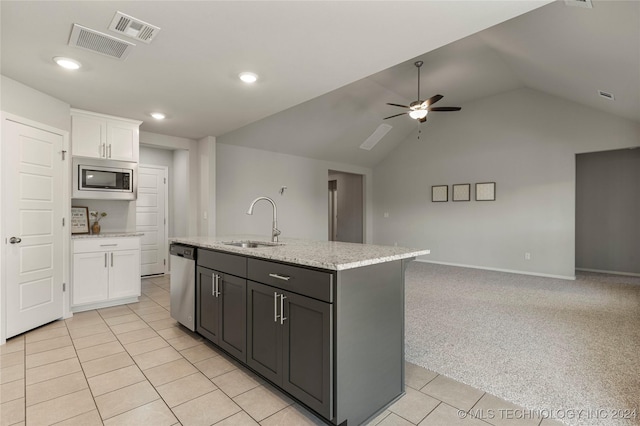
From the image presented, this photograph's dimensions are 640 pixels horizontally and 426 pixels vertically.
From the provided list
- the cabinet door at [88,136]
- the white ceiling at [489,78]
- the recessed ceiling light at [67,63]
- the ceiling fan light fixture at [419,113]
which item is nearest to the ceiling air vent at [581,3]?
the white ceiling at [489,78]

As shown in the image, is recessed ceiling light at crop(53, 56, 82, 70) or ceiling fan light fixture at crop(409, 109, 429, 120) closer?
recessed ceiling light at crop(53, 56, 82, 70)

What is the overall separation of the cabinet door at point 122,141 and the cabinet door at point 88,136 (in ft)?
0.22

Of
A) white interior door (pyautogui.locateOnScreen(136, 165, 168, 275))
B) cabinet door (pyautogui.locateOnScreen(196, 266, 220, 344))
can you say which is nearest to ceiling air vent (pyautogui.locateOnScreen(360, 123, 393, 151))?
white interior door (pyautogui.locateOnScreen(136, 165, 168, 275))

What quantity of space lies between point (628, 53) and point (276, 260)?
3.76 metres

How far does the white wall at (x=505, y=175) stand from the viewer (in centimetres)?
545

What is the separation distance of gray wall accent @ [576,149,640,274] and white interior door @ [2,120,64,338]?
8.75 meters

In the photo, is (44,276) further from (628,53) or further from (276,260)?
(628,53)

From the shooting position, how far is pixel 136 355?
8.32ft

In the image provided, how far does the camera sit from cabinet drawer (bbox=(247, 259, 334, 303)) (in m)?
1.58

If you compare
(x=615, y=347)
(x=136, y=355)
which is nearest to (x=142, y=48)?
(x=136, y=355)

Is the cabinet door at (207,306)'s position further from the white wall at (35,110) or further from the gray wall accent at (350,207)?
the gray wall accent at (350,207)

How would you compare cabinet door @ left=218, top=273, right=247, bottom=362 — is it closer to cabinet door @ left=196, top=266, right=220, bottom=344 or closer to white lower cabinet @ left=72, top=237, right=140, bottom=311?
cabinet door @ left=196, top=266, right=220, bottom=344

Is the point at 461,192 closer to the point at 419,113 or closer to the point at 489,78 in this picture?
the point at 489,78

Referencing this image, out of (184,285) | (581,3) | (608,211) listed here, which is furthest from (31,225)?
(608,211)
